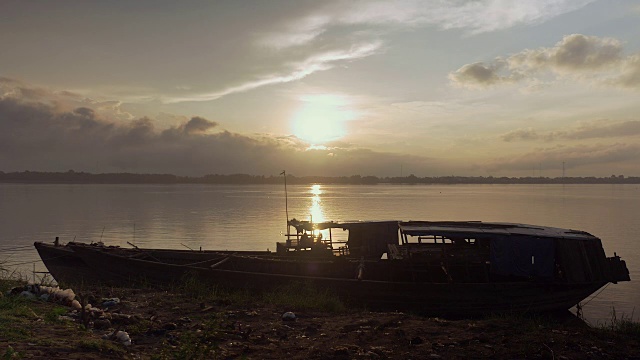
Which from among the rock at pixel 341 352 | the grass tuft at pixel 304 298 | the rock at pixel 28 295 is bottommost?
the grass tuft at pixel 304 298

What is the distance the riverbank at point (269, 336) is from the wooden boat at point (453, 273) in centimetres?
401

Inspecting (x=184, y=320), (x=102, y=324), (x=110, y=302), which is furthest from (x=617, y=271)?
(x=110, y=302)

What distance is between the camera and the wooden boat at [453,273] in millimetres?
17734

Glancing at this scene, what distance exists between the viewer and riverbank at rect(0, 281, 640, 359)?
930cm

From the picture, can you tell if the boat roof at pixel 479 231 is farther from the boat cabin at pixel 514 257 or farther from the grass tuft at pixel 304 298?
the grass tuft at pixel 304 298

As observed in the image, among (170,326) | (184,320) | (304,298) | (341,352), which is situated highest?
(170,326)

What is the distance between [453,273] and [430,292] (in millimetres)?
2720

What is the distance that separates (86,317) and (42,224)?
5547cm

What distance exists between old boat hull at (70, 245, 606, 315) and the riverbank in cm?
337

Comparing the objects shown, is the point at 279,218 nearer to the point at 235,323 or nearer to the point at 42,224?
the point at 42,224

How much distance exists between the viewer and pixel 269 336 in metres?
11.5

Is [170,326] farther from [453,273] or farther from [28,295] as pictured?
[453,273]

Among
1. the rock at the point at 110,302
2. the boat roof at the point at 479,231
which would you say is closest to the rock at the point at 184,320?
the rock at the point at 110,302

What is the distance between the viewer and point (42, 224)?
188ft
